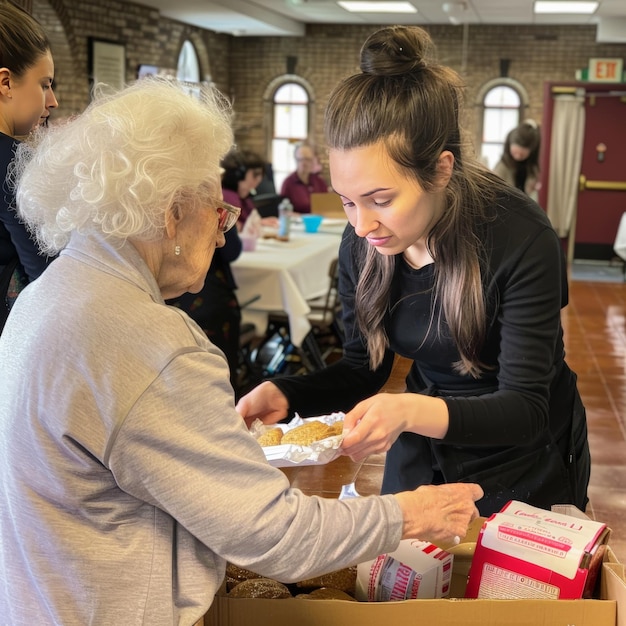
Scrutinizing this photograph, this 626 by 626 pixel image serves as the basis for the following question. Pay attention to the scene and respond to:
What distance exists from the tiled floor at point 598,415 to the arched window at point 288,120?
22.7 feet

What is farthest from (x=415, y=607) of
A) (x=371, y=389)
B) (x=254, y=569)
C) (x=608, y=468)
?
(x=608, y=468)

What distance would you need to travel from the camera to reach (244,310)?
5.46m

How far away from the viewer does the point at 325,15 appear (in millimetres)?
13039

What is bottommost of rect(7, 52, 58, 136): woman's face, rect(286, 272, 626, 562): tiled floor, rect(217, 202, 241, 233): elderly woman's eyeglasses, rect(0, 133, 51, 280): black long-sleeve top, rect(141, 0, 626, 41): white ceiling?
rect(286, 272, 626, 562): tiled floor

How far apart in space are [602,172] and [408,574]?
11.3 meters

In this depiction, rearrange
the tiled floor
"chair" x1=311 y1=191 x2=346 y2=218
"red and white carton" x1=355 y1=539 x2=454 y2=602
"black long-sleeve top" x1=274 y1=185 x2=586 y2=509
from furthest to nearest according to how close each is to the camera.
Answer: "chair" x1=311 y1=191 x2=346 y2=218
the tiled floor
"black long-sleeve top" x1=274 y1=185 x2=586 y2=509
"red and white carton" x1=355 y1=539 x2=454 y2=602

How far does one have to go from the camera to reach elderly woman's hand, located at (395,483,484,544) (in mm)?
1266

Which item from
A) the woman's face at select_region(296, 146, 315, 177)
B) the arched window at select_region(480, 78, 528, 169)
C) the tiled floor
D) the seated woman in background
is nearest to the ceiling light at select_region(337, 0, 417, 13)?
the arched window at select_region(480, 78, 528, 169)

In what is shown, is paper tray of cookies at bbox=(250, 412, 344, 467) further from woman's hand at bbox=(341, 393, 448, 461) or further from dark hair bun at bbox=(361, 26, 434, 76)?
dark hair bun at bbox=(361, 26, 434, 76)

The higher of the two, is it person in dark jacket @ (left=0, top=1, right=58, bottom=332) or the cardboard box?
person in dark jacket @ (left=0, top=1, right=58, bottom=332)

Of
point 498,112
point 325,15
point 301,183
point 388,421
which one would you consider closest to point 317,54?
point 325,15

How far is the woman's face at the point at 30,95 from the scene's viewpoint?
239 cm

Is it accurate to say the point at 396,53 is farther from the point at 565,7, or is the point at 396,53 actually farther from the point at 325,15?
the point at 325,15

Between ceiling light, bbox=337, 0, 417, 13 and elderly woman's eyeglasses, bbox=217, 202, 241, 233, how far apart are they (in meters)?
10.7
